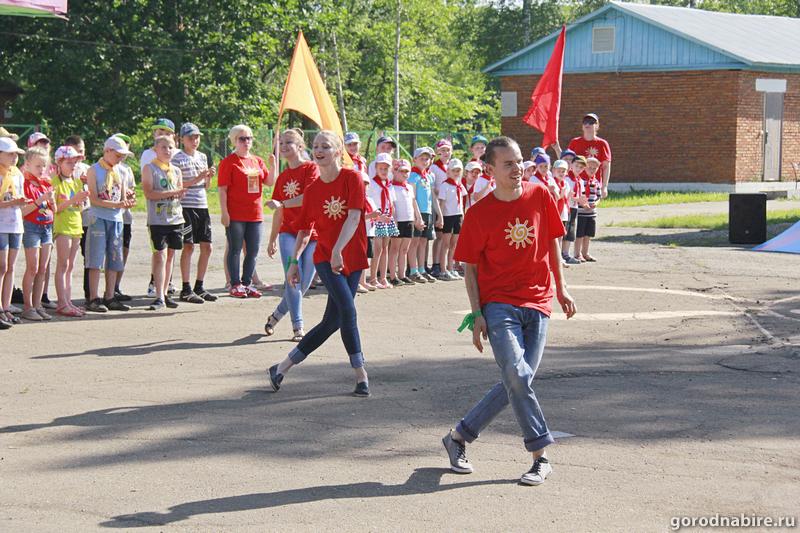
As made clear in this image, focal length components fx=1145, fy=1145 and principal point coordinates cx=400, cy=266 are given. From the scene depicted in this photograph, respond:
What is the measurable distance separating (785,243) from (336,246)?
1296cm

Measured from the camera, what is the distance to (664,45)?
117 feet

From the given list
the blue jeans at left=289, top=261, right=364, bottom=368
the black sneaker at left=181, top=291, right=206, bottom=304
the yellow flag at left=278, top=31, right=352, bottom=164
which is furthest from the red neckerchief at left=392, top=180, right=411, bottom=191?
the blue jeans at left=289, top=261, right=364, bottom=368

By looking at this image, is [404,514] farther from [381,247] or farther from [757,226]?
[757,226]

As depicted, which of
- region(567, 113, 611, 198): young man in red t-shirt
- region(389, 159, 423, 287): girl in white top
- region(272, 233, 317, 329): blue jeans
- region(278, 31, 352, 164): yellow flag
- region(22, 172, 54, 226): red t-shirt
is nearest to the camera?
region(272, 233, 317, 329): blue jeans

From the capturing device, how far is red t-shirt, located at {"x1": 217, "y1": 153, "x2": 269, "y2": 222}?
43.0 ft

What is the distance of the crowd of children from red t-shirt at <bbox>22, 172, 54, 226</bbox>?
0.04ft

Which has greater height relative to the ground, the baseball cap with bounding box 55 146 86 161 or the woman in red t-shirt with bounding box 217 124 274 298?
the baseball cap with bounding box 55 146 86 161

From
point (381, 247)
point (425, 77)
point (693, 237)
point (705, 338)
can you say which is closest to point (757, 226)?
point (693, 237)

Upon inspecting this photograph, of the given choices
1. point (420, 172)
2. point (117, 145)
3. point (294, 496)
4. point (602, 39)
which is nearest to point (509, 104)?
point (602, 39)

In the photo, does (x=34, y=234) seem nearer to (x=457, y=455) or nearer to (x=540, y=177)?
(x=457, y=455)

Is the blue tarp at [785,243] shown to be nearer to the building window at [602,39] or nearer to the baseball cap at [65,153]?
the baseball cap at [65,153]

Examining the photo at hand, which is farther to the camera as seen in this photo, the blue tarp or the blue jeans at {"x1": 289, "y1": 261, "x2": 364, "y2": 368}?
the blue tarp

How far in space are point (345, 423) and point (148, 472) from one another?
1533 millimetres

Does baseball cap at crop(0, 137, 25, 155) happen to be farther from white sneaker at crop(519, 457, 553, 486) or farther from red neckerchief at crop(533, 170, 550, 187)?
red neckerchief at crop(533, 170, 550, 187)
